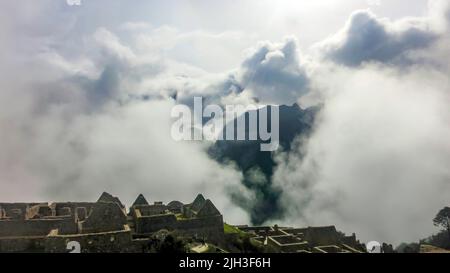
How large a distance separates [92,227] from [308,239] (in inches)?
821

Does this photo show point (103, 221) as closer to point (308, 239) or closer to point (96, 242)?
point (96, 242)

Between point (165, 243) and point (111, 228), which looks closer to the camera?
point (165, 243)

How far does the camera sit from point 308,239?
38.1m

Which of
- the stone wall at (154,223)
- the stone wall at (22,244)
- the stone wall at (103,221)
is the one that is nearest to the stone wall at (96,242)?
the stone wall at (22,244)

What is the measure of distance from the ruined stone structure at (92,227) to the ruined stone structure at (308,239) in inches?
214

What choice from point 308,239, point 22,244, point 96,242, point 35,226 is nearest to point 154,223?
point 96,242

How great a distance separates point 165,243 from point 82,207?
13.6m

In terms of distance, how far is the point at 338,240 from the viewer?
1550 inches

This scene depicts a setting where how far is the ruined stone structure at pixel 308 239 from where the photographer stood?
32.7 meters

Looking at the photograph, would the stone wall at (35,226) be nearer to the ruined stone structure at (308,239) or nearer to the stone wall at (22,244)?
the stone wall at (22,244)

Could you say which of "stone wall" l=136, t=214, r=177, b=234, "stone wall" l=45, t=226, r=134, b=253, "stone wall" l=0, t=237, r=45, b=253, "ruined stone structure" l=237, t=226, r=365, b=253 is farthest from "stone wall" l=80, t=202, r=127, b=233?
"ruined stone structure" l=237, t=226, r=365, b=253

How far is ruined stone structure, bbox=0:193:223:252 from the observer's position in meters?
24.9
